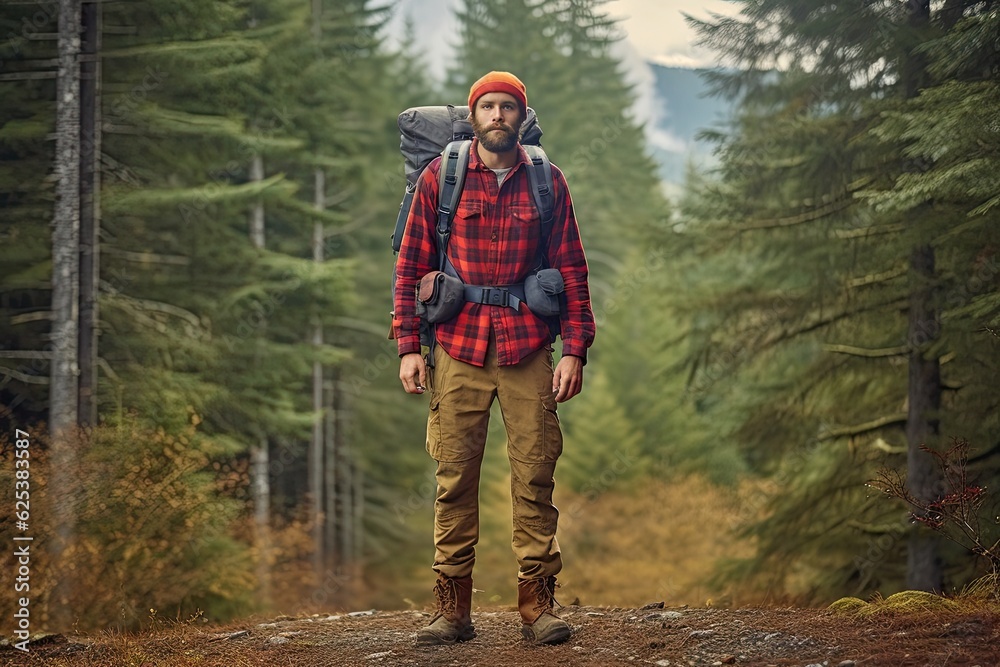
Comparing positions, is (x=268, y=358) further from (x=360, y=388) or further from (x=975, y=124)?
(x=975, y=124)

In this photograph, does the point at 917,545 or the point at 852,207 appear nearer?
the point at 917,545

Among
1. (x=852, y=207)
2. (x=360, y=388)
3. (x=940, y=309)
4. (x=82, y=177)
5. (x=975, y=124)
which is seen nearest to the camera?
(x=975, y=124)

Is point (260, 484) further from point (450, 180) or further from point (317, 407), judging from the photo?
point (450, 180)

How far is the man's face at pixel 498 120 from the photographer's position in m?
5.02

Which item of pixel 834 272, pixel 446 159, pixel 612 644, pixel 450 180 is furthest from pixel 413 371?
pixel 834 272

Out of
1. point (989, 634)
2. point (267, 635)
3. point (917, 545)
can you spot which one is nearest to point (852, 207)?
point (917, 545)

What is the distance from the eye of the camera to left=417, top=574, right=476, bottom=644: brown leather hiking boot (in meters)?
5.21

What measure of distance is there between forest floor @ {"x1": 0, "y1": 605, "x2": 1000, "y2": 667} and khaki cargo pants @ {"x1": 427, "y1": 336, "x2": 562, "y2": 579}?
0.52 m

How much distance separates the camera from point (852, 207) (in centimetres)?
1009

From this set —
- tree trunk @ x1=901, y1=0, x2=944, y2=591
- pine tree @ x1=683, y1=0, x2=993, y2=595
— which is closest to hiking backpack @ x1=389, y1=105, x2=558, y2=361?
pine tree @ x1=683, y1=0, x2=993, y2=595

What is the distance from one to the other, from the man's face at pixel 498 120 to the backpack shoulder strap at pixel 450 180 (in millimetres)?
173

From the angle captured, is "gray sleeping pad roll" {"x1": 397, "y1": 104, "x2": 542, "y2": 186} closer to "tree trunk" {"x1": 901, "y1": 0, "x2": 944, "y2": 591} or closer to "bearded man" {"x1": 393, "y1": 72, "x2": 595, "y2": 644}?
"bearded man" {"x1": 393, "y1": 72, "x2": 595, "y2": 644}

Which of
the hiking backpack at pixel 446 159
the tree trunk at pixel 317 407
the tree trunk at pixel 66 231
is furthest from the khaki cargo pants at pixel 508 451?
the tree trunk at pixel 317 407

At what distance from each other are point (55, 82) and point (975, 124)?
10.1 metres
